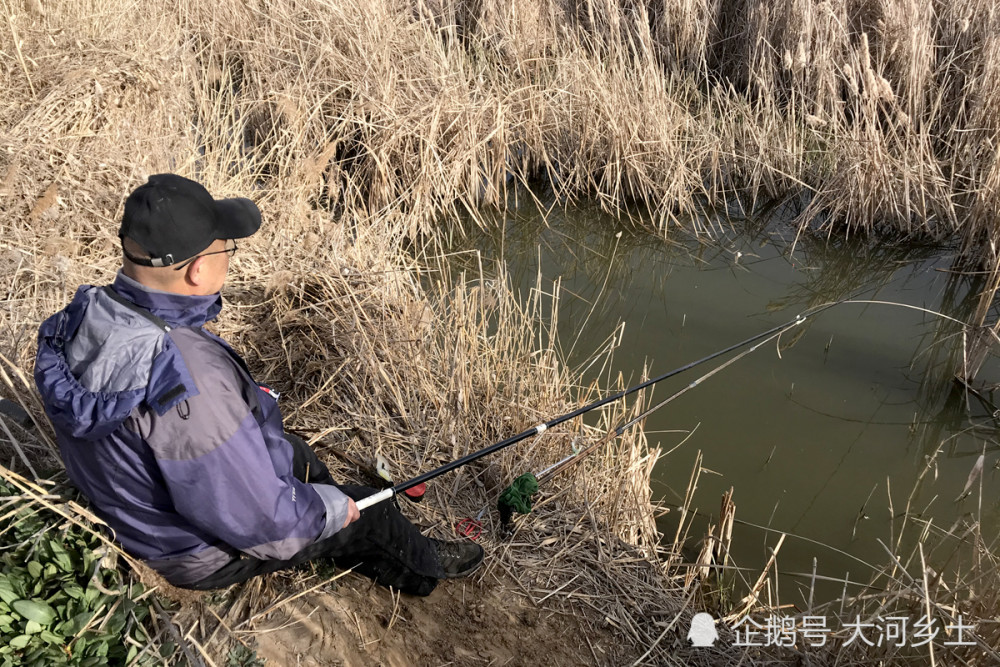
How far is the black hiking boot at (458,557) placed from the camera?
2.60 m

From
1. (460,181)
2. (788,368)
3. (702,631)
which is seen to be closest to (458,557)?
(702,631)

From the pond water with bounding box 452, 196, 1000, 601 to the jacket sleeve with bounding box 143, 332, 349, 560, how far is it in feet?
7.04

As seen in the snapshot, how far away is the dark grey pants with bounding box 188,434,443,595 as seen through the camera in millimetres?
2184

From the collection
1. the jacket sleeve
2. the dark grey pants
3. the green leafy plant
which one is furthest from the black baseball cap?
the dark grey pants

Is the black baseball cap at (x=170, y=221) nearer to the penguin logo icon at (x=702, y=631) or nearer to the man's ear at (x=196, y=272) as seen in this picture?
the man's ear at (x=196, y=272)

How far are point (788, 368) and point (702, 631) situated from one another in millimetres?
2424

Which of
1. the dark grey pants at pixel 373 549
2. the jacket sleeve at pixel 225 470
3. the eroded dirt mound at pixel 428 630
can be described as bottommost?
the eroded dirt mound at pixel 428 630

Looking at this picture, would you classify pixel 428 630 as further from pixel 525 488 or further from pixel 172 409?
pixel 172 409

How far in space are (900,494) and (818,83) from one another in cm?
340

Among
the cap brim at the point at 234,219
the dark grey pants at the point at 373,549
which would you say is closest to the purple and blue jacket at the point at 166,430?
the cap brim at the point at 234,219

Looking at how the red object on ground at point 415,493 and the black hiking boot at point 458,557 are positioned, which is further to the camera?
the red object on ground at point 415,493

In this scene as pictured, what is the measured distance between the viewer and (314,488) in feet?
6.46

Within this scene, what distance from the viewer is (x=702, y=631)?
2596 mm

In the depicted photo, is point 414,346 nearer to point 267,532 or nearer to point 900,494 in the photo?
point 267,532
